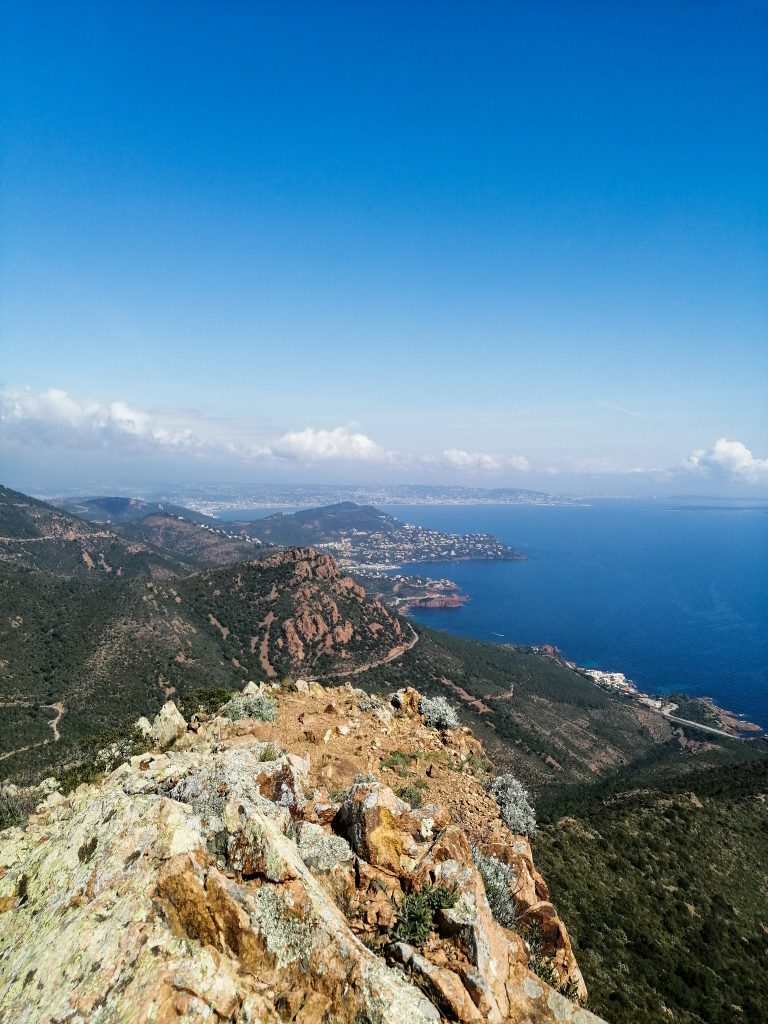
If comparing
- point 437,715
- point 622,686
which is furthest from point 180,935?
point 622,686

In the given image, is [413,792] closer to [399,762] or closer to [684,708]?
[399,762]

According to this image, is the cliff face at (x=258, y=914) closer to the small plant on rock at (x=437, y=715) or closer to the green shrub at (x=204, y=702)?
the small plant on rock at (x=437, y=715)

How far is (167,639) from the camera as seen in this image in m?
58.8

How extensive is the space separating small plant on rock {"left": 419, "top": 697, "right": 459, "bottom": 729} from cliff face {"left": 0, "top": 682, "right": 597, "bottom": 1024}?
7.21m

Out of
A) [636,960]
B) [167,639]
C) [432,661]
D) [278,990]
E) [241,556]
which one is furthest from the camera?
[241,556]

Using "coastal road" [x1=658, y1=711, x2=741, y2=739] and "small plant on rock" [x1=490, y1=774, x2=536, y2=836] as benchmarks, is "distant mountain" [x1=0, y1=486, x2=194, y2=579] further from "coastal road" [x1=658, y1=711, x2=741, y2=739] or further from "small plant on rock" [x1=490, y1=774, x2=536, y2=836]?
"coastal road" [x1=658, y1=711, x2=741, y2=739]

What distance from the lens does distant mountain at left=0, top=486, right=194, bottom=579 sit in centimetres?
11294

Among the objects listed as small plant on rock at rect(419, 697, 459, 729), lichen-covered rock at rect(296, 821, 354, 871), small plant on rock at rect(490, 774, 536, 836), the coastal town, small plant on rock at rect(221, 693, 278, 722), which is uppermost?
lichen-covered rock at rect(296, 821, 354, 871)

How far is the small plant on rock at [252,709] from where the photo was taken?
51.7ft

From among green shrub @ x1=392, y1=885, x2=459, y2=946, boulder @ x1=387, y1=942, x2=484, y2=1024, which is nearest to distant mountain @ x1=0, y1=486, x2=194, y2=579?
green shrub @ x1=392, y1=885, x2=459, y2=946

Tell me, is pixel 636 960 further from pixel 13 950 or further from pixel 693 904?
pixel 13 950

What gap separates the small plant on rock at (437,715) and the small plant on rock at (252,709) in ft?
19.1

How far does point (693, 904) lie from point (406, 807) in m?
18.7

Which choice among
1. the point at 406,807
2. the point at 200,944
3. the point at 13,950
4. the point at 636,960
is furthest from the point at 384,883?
the point at 636,960
